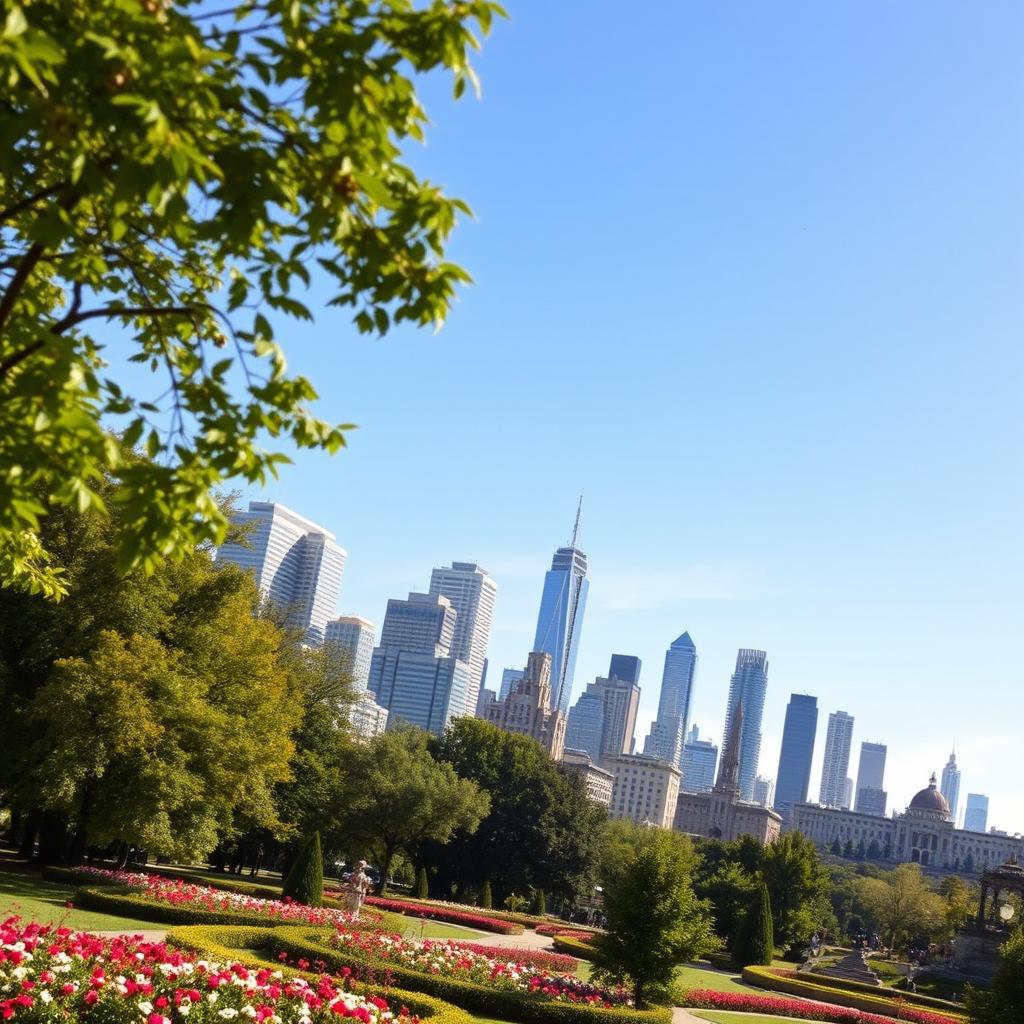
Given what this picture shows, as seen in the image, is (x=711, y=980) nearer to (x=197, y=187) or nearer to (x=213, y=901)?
(x=213, y=901)

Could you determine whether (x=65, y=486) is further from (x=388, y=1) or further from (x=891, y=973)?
(x=891, y=973)

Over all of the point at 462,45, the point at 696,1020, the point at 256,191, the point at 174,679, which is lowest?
the point at 696,1020

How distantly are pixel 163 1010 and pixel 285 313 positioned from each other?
8.46 metres

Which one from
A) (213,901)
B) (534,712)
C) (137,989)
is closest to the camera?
(137,989)

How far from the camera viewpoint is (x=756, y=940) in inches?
1730

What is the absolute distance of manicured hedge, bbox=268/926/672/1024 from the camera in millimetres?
19891

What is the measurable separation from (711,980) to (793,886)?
28215mm

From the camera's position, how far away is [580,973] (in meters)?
29.7

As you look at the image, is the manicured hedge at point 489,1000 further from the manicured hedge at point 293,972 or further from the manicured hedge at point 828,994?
the manicured hedge at point 828,994

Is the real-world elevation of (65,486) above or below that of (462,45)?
below

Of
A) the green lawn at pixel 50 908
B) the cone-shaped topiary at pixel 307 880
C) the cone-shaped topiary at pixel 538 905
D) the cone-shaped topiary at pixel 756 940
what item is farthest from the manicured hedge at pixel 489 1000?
the cone-shaped topiary at pixel 538 905

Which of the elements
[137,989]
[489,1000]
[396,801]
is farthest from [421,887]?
[137,989]

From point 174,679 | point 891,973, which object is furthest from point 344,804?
point 891,973

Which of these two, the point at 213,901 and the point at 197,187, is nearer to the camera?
the point at 197,187
